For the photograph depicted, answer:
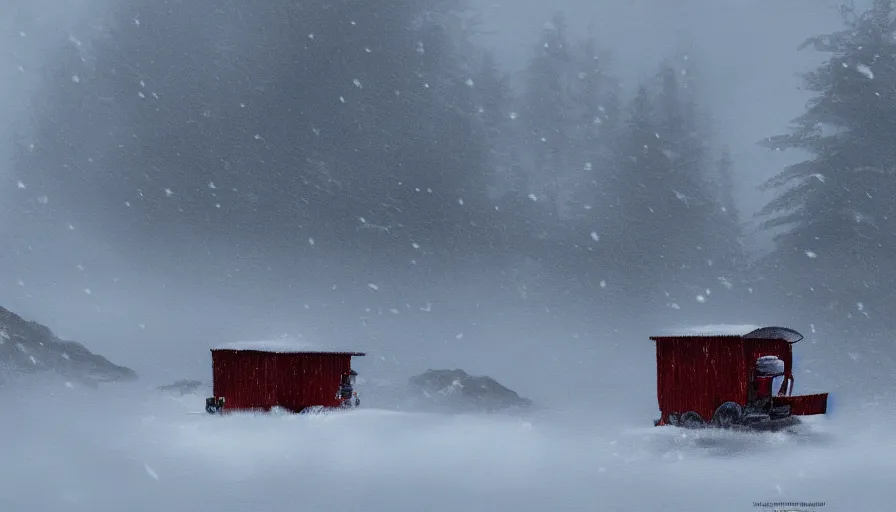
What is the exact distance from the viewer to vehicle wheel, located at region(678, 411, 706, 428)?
21953 millimetres

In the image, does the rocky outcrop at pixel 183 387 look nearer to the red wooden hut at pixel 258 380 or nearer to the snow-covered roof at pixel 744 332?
the red wooden hut at pixel 258 380

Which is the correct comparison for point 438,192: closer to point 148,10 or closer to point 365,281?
point 365,281

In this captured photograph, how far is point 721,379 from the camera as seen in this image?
21859mm

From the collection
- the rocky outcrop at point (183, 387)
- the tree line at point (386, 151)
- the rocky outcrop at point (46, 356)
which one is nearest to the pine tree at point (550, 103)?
the tree line at point (386, 151)

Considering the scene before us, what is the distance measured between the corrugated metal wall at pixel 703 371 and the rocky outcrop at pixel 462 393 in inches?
386

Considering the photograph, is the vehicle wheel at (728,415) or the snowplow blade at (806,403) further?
the snowplow blade at (806,403)

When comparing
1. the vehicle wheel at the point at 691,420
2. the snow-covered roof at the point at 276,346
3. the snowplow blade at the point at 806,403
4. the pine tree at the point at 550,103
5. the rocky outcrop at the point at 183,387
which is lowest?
the vehicle wheel at the point at 691,420

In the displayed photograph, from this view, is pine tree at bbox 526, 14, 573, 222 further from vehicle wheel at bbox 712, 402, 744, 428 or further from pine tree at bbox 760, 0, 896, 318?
vehicle wheel at bbox 712, 402, 744, 428

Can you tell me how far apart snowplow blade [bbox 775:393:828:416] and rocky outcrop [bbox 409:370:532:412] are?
1125cm

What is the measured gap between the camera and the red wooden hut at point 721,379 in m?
21.5

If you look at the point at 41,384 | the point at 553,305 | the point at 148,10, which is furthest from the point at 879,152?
the point at 148,10

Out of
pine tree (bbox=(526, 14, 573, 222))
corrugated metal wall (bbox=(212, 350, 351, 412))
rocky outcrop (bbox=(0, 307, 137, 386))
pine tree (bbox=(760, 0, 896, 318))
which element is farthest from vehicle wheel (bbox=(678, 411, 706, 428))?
pine tree (bbox=(526, 14, 573, 222))

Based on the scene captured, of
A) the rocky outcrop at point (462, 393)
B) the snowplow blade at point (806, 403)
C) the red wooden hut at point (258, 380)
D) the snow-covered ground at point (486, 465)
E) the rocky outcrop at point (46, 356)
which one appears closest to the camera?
the snow-covered ground at point (486, 465)

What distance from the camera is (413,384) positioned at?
35.0 meters
